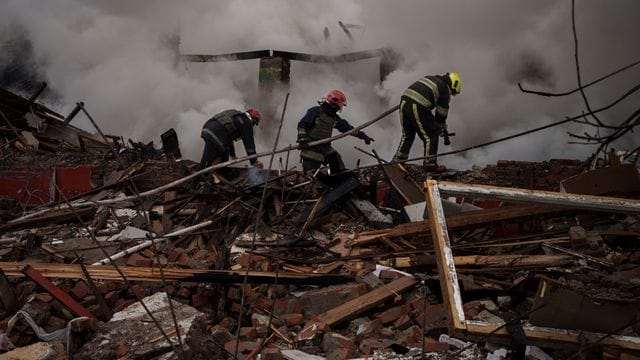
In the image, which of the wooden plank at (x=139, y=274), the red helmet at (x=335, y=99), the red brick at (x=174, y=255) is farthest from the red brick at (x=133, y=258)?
the red helmet at (x=335, y=99)

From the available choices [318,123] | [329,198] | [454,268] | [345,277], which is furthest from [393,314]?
[318,123]

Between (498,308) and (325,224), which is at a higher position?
(325,224)

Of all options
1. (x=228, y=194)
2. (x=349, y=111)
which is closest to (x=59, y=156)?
(x=228, y=194)

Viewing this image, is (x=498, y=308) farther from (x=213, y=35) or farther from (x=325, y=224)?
(x=213, y=35)

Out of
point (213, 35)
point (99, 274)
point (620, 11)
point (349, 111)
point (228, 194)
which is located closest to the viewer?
point (99, 274)

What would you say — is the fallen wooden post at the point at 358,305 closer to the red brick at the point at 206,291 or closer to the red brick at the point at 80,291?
the red brick at the point at 206,291

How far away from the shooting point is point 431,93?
678 centimetres

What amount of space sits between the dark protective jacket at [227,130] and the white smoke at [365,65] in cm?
537

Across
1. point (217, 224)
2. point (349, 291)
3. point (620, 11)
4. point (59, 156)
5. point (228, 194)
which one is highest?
point (620, 11)

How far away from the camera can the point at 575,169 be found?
7156 mm

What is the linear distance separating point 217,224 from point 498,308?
11.6 ft

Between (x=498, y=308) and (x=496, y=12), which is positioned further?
(x=496, y=12)

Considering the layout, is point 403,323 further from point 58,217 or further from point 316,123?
point 58,217

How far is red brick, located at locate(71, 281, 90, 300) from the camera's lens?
3592 millimetres
